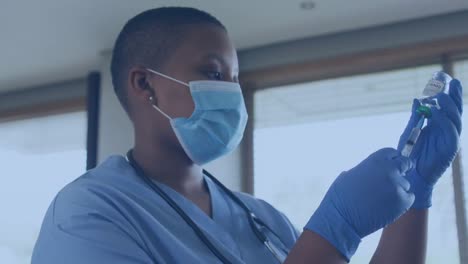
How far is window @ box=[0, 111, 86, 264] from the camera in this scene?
386 centimetres

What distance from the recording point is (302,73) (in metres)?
3.35

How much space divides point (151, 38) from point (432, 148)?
536 mm

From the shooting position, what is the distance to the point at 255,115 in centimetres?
345

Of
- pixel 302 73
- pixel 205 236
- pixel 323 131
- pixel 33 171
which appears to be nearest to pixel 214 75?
pixel 205 236

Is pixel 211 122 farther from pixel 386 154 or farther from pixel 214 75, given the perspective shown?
pixel 386 154

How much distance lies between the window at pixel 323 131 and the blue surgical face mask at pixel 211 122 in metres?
1.78

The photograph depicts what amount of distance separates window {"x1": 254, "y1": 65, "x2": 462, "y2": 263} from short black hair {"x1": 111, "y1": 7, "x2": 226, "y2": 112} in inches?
75.3

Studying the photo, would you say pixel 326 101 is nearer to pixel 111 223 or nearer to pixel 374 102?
pixel 374 102

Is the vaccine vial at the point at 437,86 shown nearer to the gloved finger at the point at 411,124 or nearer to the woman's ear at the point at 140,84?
the gloved finger at the point at 411,124

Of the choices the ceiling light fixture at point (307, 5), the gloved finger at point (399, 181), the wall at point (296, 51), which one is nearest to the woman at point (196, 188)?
the gloved finger at point (399, 181)

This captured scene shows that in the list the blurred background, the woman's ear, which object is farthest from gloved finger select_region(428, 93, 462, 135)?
the blurred background

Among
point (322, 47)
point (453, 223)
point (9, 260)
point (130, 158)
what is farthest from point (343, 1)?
point (9, 260)

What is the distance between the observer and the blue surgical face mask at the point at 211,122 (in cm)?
117

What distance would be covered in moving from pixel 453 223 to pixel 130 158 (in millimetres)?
2064
